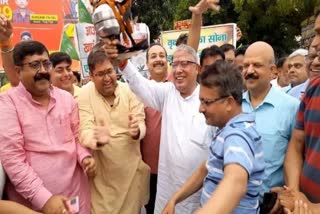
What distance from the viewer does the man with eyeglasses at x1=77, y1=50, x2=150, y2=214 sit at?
295 centimetres

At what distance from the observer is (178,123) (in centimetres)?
293

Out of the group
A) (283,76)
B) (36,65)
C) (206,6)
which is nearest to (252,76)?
(206,6)

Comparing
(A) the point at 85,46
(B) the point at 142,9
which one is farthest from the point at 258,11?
(A) the point at 85,46

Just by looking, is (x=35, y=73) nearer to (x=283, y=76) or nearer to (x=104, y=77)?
(x=104, y=77)

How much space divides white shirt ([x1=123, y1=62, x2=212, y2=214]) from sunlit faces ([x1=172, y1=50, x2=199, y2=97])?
5cm

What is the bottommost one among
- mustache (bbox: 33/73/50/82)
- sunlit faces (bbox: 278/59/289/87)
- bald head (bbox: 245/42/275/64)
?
sunlit faces (bbox: 278/59/289/87)

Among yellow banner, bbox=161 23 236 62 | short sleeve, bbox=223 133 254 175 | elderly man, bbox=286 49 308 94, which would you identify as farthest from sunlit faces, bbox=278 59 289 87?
short sleeve, bbox=223 133 254 175

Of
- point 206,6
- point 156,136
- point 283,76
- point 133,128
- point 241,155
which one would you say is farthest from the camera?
point 283,76

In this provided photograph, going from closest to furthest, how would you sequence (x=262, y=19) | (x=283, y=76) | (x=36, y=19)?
(x=283, y=76)
(x=36, y=19)
(x=262, y=19)

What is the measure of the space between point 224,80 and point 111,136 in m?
1.12

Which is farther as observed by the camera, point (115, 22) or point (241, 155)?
point (115, 22)

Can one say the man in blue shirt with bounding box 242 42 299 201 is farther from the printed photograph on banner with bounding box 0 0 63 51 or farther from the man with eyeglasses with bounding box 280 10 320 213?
the printed photograph on banner with bounding box 0 0 63 51

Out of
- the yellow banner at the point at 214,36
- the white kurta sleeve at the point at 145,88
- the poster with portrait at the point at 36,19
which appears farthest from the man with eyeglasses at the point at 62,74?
the yellow banner at the point at 214,36

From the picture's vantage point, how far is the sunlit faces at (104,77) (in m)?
2.94
